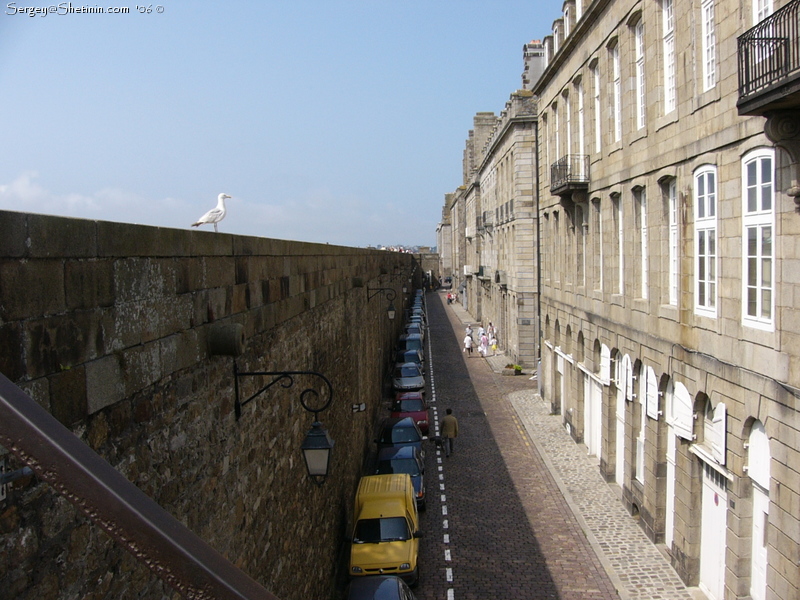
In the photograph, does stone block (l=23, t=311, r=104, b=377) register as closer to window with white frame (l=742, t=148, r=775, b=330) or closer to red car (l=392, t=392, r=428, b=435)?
window with white frame (l=742, t=148, r=775, b=330)

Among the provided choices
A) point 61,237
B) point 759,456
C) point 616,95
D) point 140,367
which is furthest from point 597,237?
point 61,237

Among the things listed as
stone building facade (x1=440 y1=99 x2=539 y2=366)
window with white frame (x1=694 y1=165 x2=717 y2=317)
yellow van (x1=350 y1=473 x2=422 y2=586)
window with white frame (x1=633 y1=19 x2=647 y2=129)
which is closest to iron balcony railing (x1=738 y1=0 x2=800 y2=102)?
window with white frame (x1=694 y1=165 x2=717 y2=317)

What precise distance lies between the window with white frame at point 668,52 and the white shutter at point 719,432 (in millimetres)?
→ 5564

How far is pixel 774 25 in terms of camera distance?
27.4ft

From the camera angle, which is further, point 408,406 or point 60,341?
point 408,406

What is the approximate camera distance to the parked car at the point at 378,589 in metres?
9.19

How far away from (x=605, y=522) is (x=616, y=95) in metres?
9.80

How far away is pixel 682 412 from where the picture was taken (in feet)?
40.0

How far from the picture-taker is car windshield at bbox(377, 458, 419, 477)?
1570 centimetres

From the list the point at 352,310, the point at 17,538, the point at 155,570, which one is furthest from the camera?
the point at 352,310

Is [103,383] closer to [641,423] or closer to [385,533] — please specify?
[385,533]

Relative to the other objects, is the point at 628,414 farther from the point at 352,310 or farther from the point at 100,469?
the point at 100,469

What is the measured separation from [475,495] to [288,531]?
29.8 ft

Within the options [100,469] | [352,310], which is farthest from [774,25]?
[352,310]
